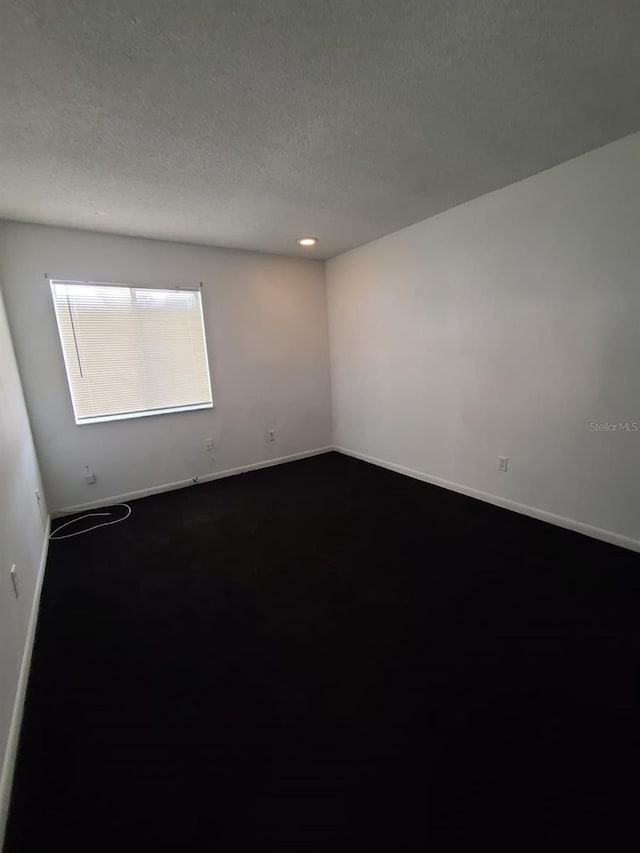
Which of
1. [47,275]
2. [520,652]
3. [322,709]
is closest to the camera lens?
[322,709]

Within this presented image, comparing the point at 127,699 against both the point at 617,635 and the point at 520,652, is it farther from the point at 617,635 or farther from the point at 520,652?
the point at 617,635

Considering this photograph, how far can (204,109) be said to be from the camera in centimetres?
164

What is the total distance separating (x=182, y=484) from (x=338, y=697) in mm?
2900

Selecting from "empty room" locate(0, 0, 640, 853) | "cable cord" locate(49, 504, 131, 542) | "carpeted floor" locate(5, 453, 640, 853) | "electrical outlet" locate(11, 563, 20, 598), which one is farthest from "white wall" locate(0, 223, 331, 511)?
"electrical outlet" locate(11, 563, 20, 598)

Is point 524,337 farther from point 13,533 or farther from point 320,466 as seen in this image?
point 13,533

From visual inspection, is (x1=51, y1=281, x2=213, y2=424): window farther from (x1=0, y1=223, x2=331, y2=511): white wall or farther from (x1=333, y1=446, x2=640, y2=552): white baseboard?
(x1=333, y1=446, x2=640, y2=552): white baseboard

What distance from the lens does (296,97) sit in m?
1.60

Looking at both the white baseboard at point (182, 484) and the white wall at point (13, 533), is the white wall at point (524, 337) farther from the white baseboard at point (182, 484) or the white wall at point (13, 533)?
the white wall at point (13, 533)

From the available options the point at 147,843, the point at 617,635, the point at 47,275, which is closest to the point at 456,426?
the point at 617,635

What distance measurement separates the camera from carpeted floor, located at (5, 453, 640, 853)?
3.54 feet

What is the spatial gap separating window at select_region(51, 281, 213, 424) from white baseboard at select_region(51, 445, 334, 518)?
759 millimetres

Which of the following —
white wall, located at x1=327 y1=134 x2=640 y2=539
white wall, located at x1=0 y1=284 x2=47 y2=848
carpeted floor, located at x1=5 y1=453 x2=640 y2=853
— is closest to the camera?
carpeted floor, located at x1=5 y1=453 x2=640 y2=853

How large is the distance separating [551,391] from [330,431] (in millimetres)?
2769

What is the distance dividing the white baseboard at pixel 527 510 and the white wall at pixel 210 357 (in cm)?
141
